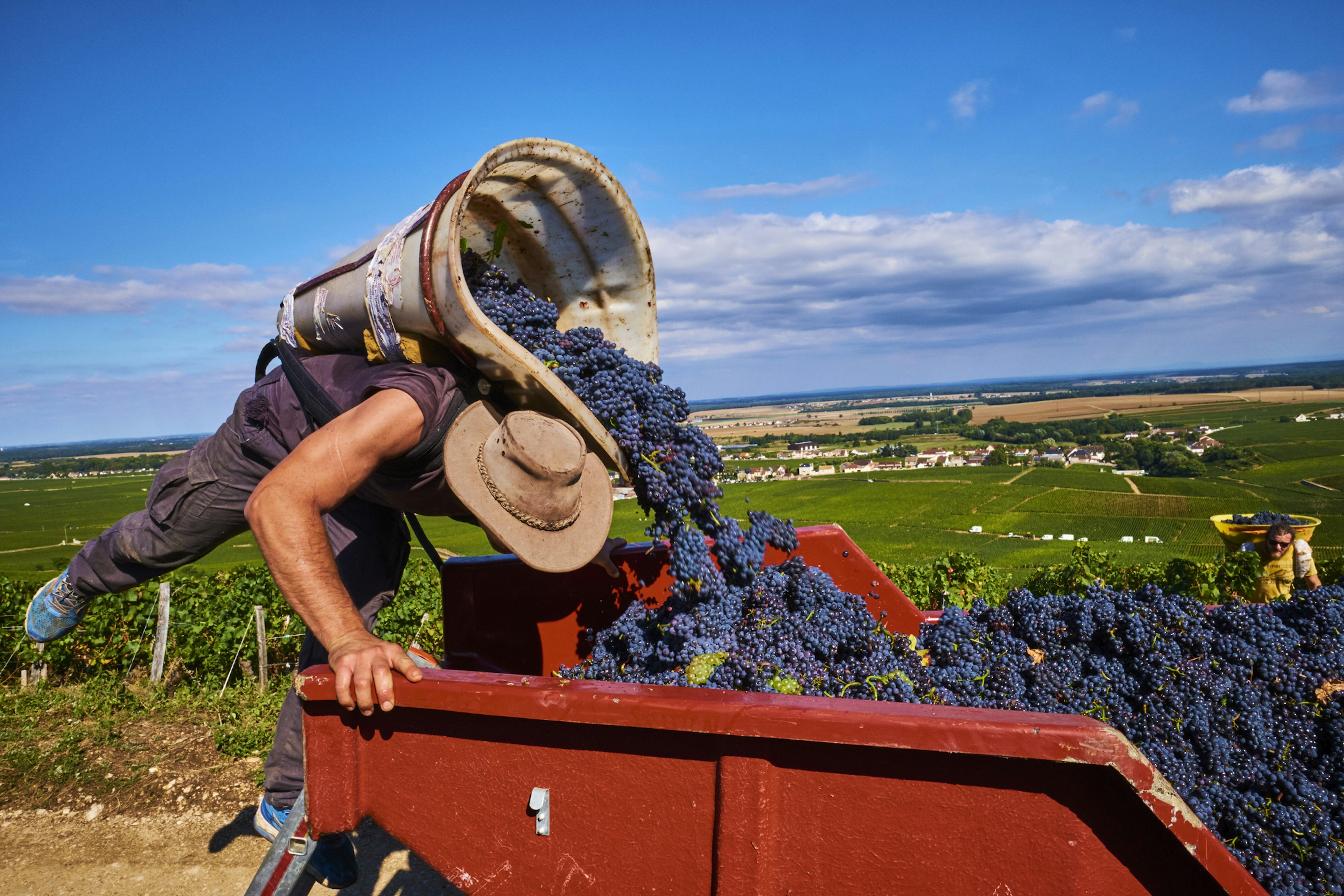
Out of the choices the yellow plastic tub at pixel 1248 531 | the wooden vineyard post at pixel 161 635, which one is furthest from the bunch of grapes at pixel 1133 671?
the wooden vineyard post at pixel 161 635

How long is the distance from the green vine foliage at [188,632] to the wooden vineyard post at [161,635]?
11cm

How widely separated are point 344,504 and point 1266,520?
6.75 meters

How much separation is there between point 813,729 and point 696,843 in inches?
15.1

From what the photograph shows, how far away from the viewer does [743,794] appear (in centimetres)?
138

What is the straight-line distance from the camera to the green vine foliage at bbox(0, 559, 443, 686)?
6250mm

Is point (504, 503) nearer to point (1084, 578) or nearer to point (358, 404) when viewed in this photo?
point (358, 404)

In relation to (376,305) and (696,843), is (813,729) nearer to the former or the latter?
(696,843)

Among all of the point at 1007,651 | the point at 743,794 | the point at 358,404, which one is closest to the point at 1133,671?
the point at 1007,651

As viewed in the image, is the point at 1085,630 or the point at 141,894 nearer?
the point at 1085,630

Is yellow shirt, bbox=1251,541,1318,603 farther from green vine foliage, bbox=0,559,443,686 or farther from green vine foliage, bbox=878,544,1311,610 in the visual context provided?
green vine foliage, bbox=0,559,443,686

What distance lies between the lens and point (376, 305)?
6.97ft

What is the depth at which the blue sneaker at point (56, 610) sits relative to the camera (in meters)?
2.72

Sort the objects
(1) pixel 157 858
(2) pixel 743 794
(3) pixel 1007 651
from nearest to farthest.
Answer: (2) pixel 743 794 < (3) pixel 1007 651 < (1) pixel 157 858

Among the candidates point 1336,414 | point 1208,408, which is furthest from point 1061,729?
point 1208,408
